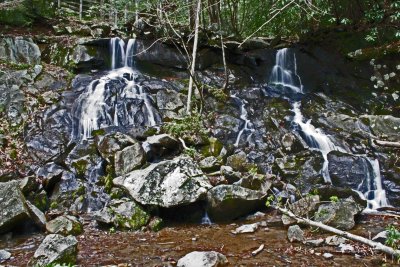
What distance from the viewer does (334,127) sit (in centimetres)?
1052

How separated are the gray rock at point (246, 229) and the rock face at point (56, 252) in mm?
2669

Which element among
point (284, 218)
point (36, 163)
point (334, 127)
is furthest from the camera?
point (334, 127)

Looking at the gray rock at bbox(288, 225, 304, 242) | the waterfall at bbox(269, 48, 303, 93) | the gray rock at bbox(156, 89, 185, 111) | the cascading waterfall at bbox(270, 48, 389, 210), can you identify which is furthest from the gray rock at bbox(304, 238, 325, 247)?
the waterfall at bbox(269, 48, 303, 93)

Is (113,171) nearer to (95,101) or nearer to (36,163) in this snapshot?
(36,163)

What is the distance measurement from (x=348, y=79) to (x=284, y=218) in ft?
26.4

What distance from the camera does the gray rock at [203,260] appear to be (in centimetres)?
471

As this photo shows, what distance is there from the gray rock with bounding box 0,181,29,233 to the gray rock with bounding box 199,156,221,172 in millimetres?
3545

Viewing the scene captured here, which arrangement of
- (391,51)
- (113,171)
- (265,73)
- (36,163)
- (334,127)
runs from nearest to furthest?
1. (113,171)
2. (36,163)
3. (334,127)
4. (391,51)
5. (265,73)

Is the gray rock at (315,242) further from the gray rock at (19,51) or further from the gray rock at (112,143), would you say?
the gray rock at (19,51)

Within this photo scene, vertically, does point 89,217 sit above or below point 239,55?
below

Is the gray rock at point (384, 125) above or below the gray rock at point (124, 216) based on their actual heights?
above

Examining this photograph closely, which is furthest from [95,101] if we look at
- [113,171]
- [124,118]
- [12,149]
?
[113,171]

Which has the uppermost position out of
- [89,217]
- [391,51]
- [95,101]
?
[391,51]

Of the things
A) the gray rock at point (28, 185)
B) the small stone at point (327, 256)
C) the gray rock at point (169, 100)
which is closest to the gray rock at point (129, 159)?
the gray rock at point (28, 185)
